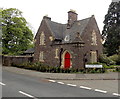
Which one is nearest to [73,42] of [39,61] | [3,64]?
[39,61]

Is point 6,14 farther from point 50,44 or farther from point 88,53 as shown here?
point 88,53

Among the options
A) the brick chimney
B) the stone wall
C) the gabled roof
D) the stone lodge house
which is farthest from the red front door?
the stone wall

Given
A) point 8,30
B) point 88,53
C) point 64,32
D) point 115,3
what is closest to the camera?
point 88,53

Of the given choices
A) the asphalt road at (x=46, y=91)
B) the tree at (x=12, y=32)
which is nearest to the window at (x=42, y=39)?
the tree at (x=12, y=32)

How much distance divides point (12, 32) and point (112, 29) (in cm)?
2485

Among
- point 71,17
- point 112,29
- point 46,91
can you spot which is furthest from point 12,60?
point 112,29

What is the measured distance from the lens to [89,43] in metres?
24.7

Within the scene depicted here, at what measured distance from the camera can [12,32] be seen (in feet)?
111

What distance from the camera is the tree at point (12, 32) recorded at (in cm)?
3375

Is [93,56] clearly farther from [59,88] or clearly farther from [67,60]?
[59,88]

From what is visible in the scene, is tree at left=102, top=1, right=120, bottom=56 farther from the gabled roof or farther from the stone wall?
the stone wall

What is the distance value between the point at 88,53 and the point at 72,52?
10.8 feet

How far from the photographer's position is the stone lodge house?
22.5 metres

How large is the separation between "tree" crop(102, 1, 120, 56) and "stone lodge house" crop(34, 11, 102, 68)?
10.2 m
